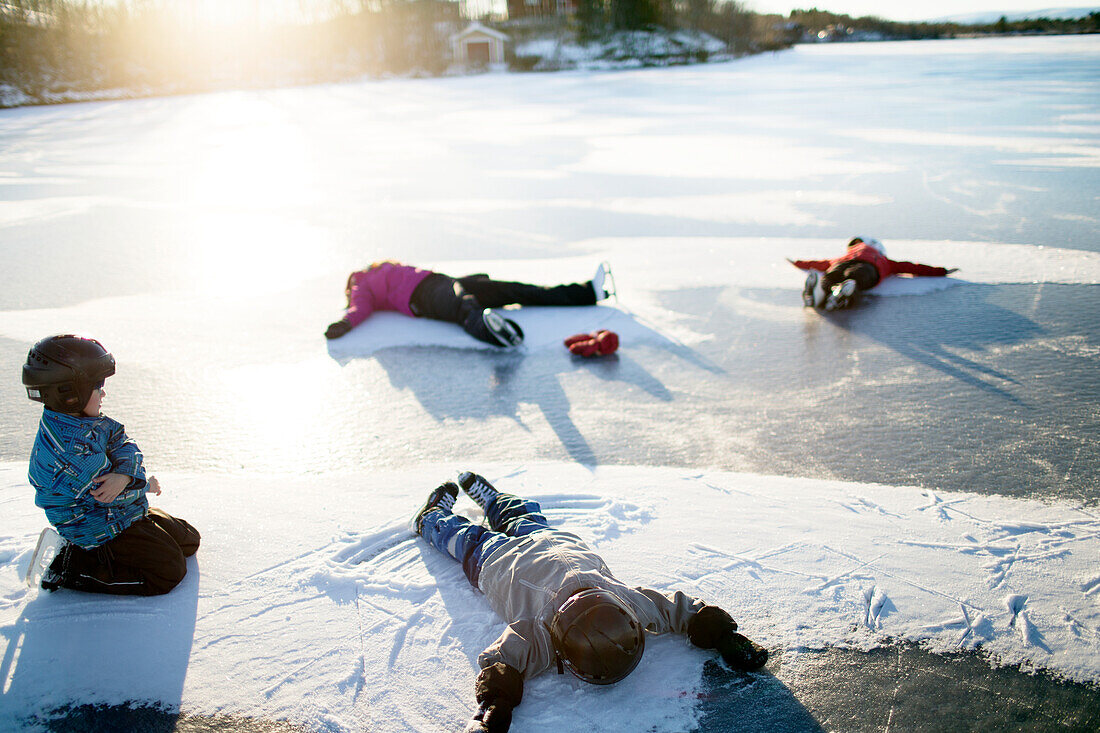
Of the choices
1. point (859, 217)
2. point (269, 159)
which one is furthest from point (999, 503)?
point (269, 159)

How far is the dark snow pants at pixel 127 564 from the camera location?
2439 mm

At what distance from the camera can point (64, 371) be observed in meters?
2.21

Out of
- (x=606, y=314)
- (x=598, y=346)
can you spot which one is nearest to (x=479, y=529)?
Answer: (x=598, y=346)

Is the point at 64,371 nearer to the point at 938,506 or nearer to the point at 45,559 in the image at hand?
the point at 45,559

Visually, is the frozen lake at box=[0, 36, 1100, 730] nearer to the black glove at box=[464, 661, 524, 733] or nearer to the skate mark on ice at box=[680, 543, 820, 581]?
the black glove at box=[464, 661, 524, 733]

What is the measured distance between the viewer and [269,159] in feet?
43.5

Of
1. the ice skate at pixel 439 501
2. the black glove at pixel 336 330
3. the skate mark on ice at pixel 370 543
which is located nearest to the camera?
the skate mark on ice at pixel 370 543

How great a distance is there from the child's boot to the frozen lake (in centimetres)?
32

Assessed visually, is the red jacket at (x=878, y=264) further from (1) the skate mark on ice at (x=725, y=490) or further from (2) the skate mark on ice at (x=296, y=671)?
(2) the skate mark on ice at (x=296, y=671)

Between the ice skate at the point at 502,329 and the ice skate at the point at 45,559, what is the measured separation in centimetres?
282

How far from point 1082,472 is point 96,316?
6.38 m

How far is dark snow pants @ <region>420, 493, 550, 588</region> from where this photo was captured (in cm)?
254

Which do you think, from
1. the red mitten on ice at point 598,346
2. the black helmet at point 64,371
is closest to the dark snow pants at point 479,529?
the black helmet at point 64,371

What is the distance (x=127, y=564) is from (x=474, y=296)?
338 cm
